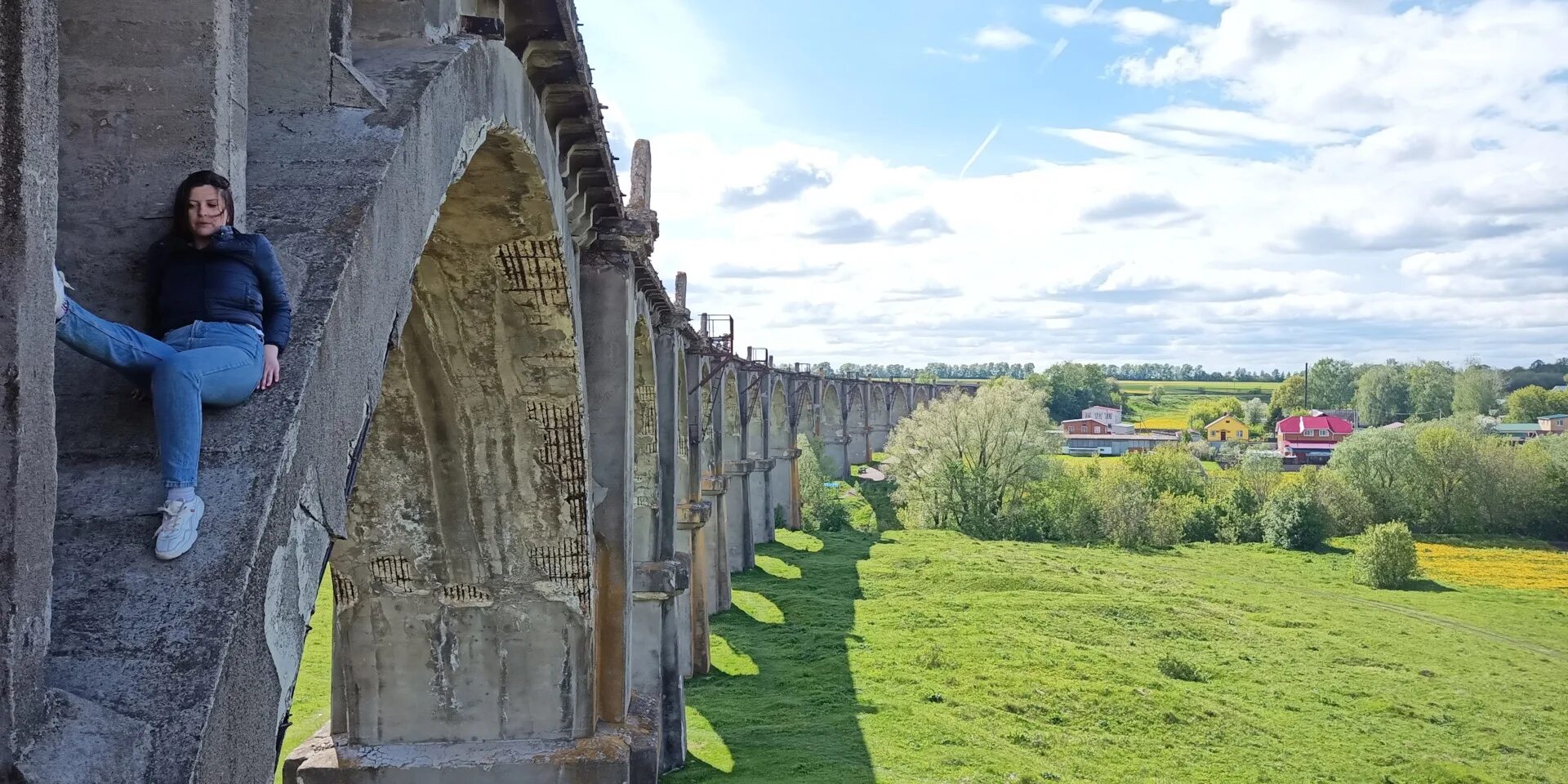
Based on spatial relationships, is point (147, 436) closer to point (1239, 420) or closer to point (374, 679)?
point (374, 679)

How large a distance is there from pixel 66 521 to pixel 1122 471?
50.2 meters

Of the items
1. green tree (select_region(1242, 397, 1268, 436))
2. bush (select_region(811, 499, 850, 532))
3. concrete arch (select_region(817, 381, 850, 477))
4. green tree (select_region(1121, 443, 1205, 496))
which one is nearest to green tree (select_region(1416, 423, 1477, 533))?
green tree (select_region(1121, 443, 1205, 496))

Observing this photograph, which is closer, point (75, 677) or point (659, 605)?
point (75, 677)

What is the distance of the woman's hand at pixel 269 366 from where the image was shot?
3371mm

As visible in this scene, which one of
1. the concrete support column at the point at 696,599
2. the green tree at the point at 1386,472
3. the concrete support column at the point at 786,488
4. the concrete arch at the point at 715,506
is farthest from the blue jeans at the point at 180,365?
the green tree at the point at 1386,472

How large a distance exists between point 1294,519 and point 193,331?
46086 mm

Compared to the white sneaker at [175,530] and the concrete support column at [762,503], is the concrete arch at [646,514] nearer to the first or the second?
the white sneaker at [175,530]

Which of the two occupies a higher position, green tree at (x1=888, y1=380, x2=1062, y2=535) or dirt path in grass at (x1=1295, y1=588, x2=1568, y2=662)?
green tree at (x1=888, y1=380, x2=1062, y2=535)

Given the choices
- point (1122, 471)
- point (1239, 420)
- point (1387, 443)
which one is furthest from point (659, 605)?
point (1239, 420)

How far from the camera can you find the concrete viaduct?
2814mm

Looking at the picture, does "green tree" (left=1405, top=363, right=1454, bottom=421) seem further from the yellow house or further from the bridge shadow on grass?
the bridge shadow on grass

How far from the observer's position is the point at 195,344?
3299 millimetres

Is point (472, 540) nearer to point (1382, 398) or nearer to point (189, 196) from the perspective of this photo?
point (189, 196)

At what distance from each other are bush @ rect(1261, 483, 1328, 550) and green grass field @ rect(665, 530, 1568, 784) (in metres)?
6.72
